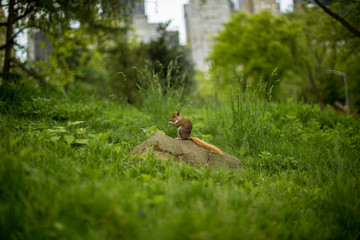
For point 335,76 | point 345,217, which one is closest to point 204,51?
point 335,76

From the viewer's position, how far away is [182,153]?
315 centimetres

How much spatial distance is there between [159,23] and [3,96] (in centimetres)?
1144

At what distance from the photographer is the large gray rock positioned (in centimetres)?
308

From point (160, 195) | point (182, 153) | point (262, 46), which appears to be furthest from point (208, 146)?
point (262, 46)

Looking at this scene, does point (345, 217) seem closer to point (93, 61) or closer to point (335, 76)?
point (93, 61)

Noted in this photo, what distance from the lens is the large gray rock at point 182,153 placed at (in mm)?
3080

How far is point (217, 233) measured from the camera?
146cm

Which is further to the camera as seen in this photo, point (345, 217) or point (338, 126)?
point (338, 126)

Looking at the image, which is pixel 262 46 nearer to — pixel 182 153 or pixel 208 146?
pixel 208 146

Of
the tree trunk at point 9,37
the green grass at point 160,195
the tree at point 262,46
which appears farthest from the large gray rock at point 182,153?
the tree at point 262,46

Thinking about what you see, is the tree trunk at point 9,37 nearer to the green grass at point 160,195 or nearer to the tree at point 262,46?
the green grass at point 160,195

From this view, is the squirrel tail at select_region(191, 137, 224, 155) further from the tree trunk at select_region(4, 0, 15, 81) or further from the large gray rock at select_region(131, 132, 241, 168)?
the tree trunk at select_region(4, 0, 15, 81)

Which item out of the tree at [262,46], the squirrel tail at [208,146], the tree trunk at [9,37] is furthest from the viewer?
the tree at [262,46]

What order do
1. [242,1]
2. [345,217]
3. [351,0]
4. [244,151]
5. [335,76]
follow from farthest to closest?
[242,1], [335,76], [351,0], [244,151], [345,217]
